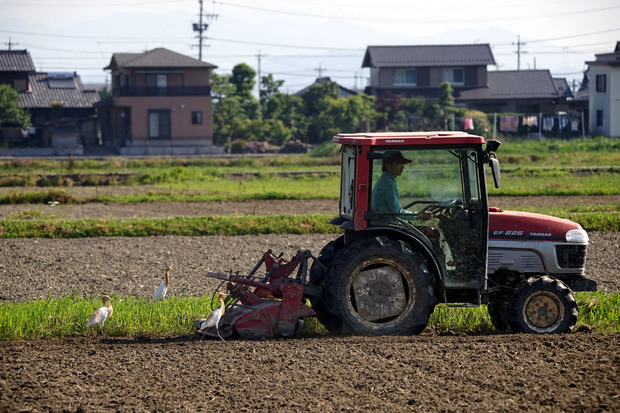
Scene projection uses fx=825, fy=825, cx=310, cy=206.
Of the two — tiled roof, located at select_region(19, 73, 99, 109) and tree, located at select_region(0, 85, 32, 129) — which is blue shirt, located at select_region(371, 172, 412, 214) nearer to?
tree, located at select_region(0, 85, 32, 129)

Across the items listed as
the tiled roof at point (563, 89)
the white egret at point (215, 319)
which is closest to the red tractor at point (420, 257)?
A: the white egret at point (215, 319)

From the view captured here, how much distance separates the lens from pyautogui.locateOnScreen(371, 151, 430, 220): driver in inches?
326

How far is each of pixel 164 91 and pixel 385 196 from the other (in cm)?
4701

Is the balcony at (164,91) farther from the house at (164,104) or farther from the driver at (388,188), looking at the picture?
the driver at (388,188)

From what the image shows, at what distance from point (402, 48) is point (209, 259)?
48673mm

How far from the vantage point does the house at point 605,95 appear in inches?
1944

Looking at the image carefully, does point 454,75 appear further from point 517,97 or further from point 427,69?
point 517,97

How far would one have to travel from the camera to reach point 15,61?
56344mm

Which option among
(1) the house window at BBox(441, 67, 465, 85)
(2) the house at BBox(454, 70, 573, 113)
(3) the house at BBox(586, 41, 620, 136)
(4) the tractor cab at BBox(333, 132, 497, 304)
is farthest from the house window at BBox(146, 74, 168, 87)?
(4) the tractor cab at BBox(333, 132, 497, 304)

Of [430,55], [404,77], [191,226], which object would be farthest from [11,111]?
[191,226]

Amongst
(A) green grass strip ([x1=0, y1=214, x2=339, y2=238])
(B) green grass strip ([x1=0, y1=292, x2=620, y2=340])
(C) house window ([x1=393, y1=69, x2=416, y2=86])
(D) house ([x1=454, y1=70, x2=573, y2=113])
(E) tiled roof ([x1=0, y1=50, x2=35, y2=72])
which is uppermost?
(E) tiled roof ([x1=0, y1=50, x2=35, y2=72])

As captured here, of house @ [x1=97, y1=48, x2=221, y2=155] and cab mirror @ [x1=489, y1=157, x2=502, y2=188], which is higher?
house @ [x1=97, y1=48, x2=221, y2=155]

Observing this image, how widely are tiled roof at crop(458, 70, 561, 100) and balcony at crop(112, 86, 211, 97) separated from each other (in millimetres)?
17857

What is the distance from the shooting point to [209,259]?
13922 mm
